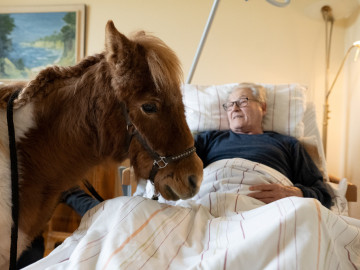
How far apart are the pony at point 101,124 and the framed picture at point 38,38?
2.00 m

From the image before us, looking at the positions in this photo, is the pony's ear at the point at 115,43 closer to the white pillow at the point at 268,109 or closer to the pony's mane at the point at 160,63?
the pony's mane at the point at 160,63

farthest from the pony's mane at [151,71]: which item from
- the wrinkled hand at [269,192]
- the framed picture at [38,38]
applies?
the framed picture at [38,38]

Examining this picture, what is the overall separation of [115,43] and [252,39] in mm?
1962

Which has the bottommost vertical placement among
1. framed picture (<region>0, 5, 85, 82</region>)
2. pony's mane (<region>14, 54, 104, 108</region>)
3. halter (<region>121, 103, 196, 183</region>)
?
halter (<region>121, 103, 196, 183</region>)

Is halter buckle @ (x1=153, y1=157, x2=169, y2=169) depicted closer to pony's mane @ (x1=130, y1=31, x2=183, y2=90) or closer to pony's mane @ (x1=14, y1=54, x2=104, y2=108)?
pony's mane @ (x1=130, y1=31, x2=183, y2=90)

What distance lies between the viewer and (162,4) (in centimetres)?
249

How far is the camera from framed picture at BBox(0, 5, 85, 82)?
2584 mm

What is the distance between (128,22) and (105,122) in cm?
207

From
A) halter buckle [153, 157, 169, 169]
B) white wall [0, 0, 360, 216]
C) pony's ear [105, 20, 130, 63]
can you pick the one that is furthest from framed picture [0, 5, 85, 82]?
halter buckle [153, 157, 169, 169]

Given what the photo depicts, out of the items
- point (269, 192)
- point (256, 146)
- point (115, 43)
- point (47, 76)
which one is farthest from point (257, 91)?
point (47, 76)

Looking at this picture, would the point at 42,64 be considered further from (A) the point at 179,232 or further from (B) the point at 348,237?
(B) the point at 348,237

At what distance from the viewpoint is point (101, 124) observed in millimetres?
778

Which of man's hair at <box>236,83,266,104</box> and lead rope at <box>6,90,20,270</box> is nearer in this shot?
lead rope at <box>6,90,20,270</box>

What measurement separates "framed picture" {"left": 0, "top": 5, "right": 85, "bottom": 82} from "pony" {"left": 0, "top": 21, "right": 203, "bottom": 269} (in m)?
2.00
